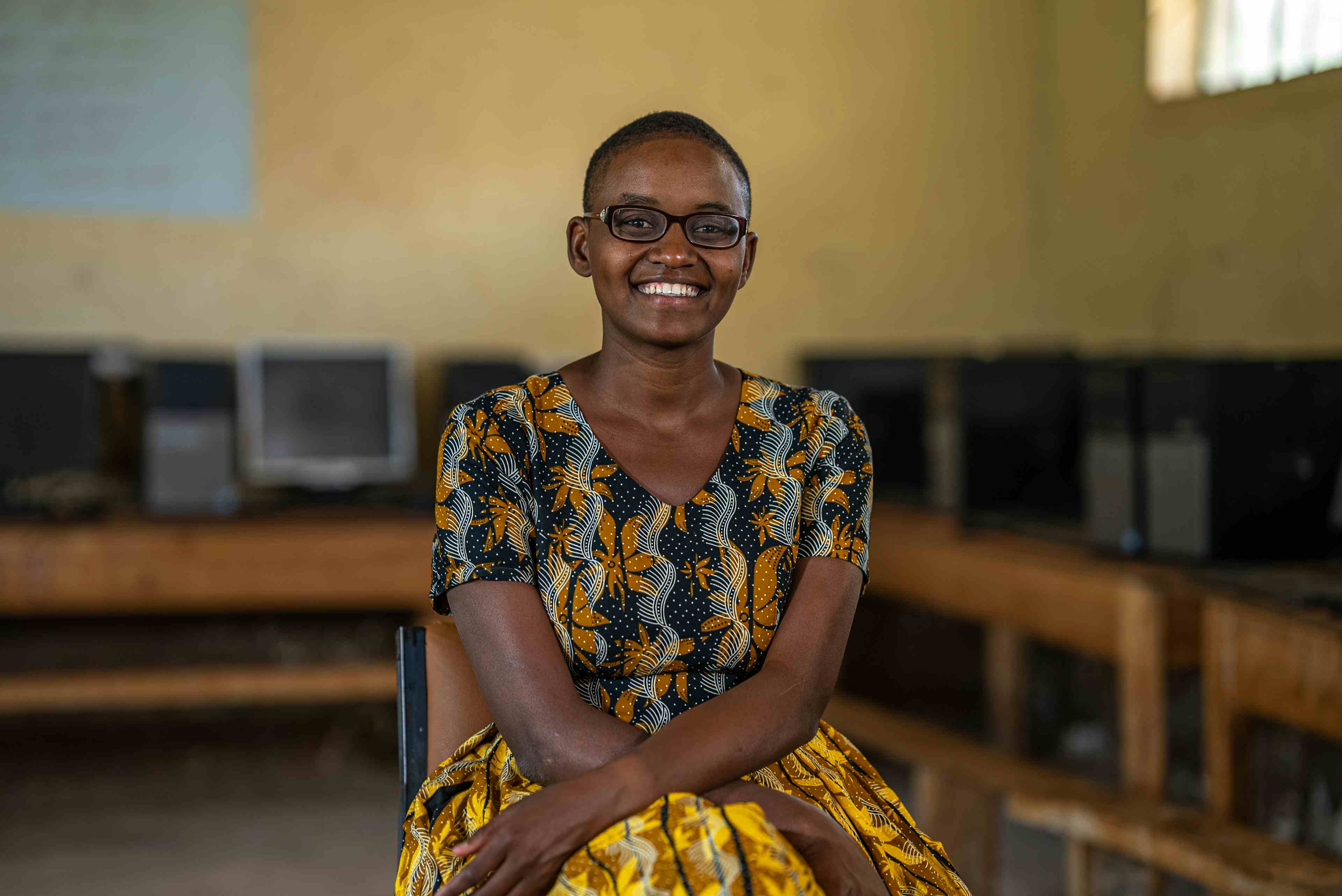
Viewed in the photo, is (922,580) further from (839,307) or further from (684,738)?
(684,738)

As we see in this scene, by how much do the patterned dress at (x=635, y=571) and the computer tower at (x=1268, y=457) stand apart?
114 centimetres

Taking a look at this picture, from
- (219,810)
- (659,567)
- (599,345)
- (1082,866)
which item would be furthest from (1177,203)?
(219,810)

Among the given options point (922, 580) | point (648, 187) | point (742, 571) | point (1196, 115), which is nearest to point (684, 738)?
point (742, 571)

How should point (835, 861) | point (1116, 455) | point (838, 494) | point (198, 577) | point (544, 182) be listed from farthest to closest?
point (544, 182) → point (198, 577) → point (1116, 455) → point (838, 494) → point (835, 861)

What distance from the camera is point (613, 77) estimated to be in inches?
149

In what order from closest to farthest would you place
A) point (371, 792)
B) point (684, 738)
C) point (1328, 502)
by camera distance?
point (684, 738), point (1328, 502), point (371, 792)

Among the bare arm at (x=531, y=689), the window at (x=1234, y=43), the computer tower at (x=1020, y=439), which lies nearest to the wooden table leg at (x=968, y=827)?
the computer tower at (x=1020, y=439)

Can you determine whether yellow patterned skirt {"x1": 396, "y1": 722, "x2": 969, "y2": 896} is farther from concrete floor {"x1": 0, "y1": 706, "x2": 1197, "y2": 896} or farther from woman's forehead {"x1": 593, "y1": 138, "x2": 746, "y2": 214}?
concrete floor {"x1": 0, "y1": 706, "x2": 1197, "y2": 896}

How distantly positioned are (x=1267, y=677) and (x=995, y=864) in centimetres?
80

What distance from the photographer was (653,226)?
130 cm

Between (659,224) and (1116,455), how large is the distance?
1445 millimetres

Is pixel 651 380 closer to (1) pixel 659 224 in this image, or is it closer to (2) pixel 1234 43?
(1) pixel 659 224

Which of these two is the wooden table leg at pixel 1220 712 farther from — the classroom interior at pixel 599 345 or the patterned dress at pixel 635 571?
the patterned dress at pixel 635 571

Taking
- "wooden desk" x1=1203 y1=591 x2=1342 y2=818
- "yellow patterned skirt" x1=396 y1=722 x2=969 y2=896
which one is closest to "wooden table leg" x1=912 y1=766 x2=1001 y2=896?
"wooden desk" x1=1203 y1=591 x2=1342 y2=818
